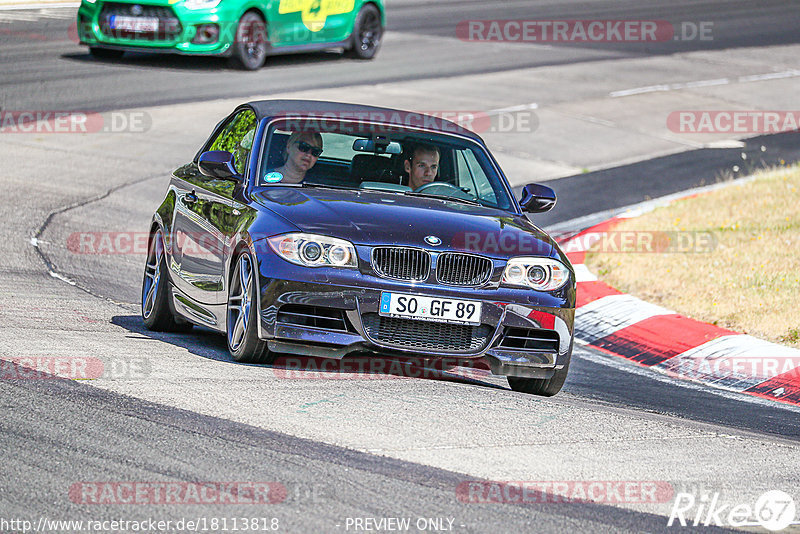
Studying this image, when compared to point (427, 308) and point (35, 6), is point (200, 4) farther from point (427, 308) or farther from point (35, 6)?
point (427, 308)

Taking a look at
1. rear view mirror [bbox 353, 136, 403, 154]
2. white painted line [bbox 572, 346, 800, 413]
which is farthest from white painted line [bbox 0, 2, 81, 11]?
rear view mirror [bbox 353, 136, 403, 154]

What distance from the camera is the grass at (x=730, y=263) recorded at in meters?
10.4

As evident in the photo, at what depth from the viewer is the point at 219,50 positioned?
68.9 feet

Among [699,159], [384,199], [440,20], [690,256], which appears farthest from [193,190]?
[440,20]

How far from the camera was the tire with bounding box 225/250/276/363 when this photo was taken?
7.30m

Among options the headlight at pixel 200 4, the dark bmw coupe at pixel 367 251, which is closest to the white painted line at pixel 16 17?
the headlight at pixel 200 4

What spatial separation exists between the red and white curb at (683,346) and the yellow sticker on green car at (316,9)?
1152 cm

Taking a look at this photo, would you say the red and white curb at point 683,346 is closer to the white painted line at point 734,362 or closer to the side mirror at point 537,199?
the white painted line at point 734,362

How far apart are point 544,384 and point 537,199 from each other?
140 cm

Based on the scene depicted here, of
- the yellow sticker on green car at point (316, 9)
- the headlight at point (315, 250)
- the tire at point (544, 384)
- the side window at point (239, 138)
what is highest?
the yellow sticker on green car at point (316, 9)

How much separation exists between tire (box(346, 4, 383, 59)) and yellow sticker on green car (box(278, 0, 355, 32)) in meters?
0.43

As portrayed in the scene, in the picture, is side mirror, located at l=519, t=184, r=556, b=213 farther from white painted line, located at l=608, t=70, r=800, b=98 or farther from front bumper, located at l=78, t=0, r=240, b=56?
white painted line, located at l=608, t=70, r=800, b=98

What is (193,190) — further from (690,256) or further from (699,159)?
(699,159)

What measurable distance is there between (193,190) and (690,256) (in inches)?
218
